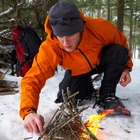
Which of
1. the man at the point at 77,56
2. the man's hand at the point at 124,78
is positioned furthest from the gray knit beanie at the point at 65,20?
the man's hand at the point at 124,78

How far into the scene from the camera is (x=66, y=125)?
2.23m

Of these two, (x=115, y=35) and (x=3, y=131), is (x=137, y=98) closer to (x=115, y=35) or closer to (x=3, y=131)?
(x=115, y=35)

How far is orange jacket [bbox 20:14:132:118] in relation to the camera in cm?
256

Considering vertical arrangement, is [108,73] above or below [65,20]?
below

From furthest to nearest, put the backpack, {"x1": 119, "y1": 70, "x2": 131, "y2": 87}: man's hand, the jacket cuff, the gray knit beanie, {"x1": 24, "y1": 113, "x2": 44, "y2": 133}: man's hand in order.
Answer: the backpack < {"x1": 119, "y1": 70, "x2": 131, "y2": 87}: man's hand < the gray knit beanie < the jacket cuff < {"x1": 24, "y1": 113, "x2": 44, "y2": 133}: man's hand

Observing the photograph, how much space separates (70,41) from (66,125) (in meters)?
0.83

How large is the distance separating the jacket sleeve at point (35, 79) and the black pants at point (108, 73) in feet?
1.63

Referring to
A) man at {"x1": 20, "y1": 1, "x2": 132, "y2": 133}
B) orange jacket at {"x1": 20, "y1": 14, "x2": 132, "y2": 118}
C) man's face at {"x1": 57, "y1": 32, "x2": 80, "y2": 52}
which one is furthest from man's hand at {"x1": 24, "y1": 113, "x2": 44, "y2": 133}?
man's face at {"x1": 57, "y1": 32, "x2": 80, "y2": 52}

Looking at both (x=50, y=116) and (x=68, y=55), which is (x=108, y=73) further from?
(x=50, y=116)

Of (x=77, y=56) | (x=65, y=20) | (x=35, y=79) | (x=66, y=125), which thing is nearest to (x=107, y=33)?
(x=77, y=56)

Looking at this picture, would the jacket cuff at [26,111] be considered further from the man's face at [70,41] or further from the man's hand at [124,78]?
the man's hand at [124,78]

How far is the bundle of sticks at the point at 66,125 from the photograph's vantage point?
2.11 metres

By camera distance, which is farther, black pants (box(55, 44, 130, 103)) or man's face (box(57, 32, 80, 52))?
black pants (box(55, 44, 130, 103))

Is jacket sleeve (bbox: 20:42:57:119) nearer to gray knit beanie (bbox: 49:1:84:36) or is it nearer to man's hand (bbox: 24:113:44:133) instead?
man's hand (bbox: 24:113:44:133)
